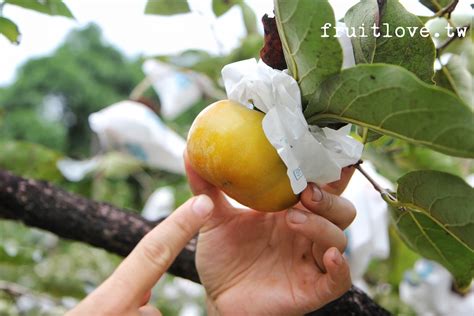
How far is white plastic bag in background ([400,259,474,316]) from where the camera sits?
197 centimetres

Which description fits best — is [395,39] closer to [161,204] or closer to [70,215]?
[70,215]

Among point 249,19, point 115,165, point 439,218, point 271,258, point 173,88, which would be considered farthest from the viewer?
point 173,88

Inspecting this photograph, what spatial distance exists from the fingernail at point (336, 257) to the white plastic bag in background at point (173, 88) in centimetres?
154

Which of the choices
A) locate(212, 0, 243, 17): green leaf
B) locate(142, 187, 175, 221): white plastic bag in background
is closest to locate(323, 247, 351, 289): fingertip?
locate(212, 0, 243, 17): green leaf

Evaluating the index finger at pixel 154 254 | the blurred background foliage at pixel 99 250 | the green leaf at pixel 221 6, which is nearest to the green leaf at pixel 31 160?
the blurred background foliage at pixel 99 250

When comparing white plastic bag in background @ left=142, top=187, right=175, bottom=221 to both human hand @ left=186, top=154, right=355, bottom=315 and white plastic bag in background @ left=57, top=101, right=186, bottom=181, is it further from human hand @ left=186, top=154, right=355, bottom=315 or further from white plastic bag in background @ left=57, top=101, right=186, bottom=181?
human hand @ left=186, top=154, right=355, bottom=315

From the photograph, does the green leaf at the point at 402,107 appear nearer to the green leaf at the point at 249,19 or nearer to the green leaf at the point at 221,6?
the green leaf at the point at 221,6

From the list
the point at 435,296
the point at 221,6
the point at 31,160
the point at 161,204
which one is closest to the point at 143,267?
the point at 221,6

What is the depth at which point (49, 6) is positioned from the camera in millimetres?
861

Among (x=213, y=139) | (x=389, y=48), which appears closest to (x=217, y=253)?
(x=213, y=139)

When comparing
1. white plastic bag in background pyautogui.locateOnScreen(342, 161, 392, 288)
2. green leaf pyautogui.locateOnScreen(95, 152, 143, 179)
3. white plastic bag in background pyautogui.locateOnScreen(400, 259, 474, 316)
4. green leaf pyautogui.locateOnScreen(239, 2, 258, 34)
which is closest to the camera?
white plastic bag in background pyautogui.locateOnScreen(342, 161, 392, 288)

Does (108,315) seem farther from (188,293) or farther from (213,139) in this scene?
(188,293)

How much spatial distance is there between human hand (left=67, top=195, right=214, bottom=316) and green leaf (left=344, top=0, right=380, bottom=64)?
229mm

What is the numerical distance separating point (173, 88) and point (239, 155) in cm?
173
